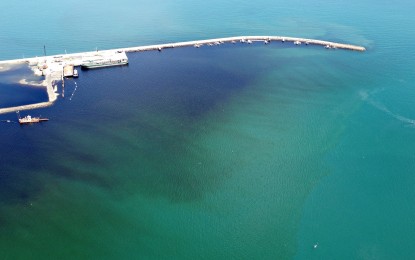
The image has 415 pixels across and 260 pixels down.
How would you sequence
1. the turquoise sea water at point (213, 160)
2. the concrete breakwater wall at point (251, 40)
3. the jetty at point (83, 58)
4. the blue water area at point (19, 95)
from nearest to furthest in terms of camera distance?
the turquoise sea water at point (213, 160)
the blue water area at point (19, 95)
the jetty at point (83, 58)
the concrete breakwater wall at point (251, 40)

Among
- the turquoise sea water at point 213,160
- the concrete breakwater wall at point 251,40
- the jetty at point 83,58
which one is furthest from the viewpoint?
the concrete breakwater wall at point 251,40

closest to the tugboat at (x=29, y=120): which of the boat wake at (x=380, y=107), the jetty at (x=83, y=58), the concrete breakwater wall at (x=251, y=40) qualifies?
the jetty at (x=83, y=58)

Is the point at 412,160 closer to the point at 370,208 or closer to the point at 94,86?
the point at 370,208

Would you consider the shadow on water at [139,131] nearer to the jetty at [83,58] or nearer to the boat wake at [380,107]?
the jetty at [83,58]

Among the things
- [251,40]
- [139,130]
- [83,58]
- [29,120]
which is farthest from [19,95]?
[251,40]

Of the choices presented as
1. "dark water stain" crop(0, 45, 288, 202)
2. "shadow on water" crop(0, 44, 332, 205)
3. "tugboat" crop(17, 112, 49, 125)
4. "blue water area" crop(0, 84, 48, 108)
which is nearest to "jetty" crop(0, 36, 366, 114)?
"blue water area" crop(0, 84, 48, 108)

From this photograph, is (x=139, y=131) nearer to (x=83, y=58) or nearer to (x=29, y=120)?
(x=29, y=120)

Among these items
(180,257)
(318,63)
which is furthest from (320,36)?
(180,257)

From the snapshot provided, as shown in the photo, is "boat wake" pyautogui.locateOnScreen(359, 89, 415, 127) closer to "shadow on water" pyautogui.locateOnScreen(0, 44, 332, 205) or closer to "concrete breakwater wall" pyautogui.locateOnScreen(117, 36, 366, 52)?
"shadow on water" pyautogui.locateOnScreen(0, 44, 332, 205)
